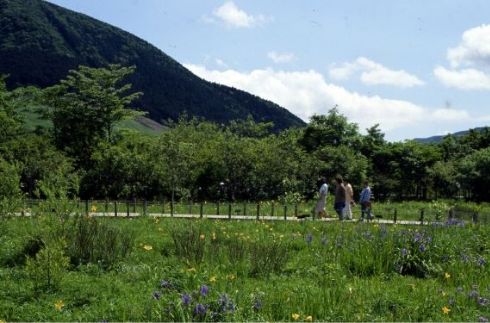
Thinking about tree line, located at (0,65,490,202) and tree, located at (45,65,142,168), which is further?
tree, located at (45,65,142,168)

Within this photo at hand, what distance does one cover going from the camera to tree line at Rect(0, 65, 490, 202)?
34094 mm

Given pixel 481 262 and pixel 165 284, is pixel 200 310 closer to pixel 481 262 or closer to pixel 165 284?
pixel 165 284

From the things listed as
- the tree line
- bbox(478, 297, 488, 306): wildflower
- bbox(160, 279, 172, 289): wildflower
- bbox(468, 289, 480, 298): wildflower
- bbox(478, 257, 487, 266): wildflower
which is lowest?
bbox(478, 297, 488, 306): wildflower

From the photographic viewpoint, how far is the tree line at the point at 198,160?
3409 centimetres

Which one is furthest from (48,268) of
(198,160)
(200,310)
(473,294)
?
(198,160)

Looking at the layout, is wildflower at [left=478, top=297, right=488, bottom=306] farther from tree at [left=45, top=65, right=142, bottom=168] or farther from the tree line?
tree at [left=45, top=65, right=142, bottom=168]

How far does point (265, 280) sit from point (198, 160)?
28228 millimetres

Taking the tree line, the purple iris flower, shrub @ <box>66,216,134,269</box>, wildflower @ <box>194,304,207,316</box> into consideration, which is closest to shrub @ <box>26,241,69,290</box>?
shrub @ <box>66,216,134,269</box>

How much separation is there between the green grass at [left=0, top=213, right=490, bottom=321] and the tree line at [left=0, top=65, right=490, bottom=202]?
58.7ft

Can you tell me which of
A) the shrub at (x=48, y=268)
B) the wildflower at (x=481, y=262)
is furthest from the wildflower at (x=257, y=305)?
the wildflower at (x=481, y=262)

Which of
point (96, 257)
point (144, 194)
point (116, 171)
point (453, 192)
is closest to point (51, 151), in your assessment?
point (116, 171)

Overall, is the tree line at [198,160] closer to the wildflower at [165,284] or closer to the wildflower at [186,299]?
the wildflower at [165,284]

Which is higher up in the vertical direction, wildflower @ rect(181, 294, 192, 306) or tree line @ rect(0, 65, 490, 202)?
tree line @ rect(0, 65, 490, 202)

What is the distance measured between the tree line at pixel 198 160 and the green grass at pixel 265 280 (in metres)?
17.9
